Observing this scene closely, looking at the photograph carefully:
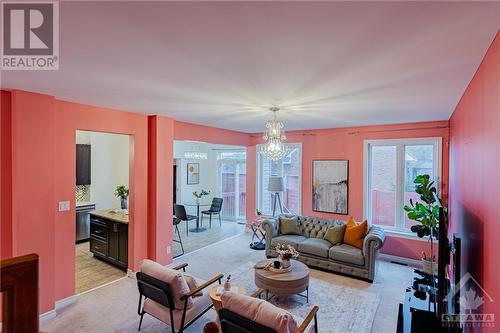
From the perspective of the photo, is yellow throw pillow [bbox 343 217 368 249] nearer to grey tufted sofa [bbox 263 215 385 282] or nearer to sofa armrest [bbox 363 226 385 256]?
grey tufted sofa [bbox 263 215 385 282]

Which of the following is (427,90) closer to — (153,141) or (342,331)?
(342,331)

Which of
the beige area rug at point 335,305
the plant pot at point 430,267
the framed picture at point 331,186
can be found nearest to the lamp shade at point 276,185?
the framed picture at point 331,186

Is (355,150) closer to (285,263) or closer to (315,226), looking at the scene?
(315,226)

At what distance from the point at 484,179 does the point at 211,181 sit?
26.8ft

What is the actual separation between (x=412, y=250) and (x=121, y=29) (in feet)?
19.1

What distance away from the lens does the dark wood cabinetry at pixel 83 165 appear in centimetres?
648

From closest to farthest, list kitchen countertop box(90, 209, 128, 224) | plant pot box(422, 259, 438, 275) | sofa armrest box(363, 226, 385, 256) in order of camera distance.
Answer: plant pot box(422, 259, 438, 275) < sofa armrest box(363, 226, 385, 256) < kitchen countertop box(90, 209, 128, 224)

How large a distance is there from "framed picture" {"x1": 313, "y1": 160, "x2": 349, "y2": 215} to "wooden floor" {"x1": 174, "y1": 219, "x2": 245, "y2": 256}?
2590 mm

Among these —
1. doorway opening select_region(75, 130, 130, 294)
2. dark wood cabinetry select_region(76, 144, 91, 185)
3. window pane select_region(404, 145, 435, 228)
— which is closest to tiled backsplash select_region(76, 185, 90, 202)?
doorway opening select_region(75, 130, 130, 294)

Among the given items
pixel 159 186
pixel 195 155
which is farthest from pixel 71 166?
pixel 195 155

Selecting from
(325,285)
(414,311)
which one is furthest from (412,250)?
(414,311)

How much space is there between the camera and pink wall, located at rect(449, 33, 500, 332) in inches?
68.5

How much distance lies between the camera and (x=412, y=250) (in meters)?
5.14

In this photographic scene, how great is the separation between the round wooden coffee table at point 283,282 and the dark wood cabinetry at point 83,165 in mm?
5224
